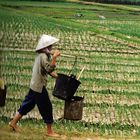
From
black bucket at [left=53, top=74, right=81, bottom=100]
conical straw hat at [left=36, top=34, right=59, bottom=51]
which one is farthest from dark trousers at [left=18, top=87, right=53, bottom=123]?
conical straw hat at [left=36, top=34, right=59, bottom=51]

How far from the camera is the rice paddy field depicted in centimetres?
773

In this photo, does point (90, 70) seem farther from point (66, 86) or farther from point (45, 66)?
point (45, 66)

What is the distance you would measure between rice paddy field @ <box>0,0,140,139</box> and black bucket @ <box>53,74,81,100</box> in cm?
29

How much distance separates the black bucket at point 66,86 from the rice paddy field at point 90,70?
29 cm

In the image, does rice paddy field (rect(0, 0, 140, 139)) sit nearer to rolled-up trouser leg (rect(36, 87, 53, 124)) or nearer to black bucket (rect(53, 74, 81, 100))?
black bucket (rect(53, 74, 81, 100))

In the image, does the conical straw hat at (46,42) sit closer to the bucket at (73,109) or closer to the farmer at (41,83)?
the farmer at (41,83)

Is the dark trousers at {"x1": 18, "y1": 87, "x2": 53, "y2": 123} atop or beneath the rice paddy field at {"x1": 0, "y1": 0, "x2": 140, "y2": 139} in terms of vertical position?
atop

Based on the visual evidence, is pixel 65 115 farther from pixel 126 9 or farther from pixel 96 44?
pixel 126 9

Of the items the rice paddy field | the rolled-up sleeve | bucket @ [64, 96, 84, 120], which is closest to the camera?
the rolled-up sleeve

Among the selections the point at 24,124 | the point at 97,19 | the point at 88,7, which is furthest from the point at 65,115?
the point at 88,7

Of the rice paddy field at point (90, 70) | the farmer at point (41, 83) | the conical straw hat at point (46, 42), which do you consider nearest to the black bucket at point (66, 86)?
the rice paddy field at point (90, 70)

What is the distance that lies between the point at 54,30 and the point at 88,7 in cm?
1778

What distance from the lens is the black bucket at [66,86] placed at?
694 centimetres

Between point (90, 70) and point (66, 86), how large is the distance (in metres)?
5.36
